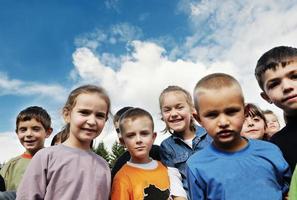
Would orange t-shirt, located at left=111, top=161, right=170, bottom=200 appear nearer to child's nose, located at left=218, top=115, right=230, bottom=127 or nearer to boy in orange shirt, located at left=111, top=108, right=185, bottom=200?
boy in orange shirt, located at left=111, top=108, right=185, bottom=200

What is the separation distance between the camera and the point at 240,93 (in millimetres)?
2998

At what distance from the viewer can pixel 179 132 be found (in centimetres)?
487

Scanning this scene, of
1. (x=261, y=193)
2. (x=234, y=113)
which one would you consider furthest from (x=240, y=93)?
(x=261, y=193)

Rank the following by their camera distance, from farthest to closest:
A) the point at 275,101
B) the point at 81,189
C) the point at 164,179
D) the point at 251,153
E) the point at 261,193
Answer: the point at 164,179
the point at 81,189
the point at 275,101
the point at 251,153
the point at 261,193

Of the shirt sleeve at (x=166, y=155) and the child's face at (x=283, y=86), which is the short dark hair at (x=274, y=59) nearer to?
the child's face at (x=283, y=86)

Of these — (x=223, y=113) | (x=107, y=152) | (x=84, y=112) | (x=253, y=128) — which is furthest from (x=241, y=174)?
(x=107, y=152)

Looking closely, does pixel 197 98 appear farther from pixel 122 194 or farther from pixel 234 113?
pixel 122 194

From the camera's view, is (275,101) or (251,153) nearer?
(251,153)

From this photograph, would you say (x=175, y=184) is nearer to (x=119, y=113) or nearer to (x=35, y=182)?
(x=35, y=182)

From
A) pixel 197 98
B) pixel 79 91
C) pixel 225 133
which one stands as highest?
pixel 79 91

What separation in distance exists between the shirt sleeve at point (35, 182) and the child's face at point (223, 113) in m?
1.74

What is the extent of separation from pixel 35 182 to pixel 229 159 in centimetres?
196

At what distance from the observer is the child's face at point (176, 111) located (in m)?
4.81

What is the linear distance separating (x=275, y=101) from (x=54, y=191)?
241 cm
